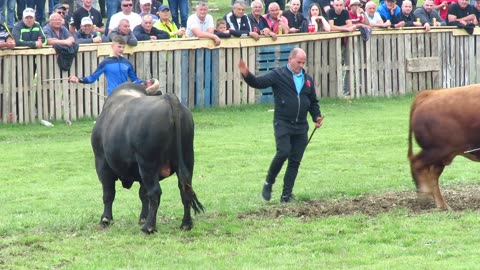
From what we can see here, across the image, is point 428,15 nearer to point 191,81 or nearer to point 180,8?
point 180,8

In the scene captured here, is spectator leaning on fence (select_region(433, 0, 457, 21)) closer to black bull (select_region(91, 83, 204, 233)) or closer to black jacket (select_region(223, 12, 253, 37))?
black jacket (select_region(223, 12, 253, 37))

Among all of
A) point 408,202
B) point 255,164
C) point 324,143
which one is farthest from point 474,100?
point 324,143

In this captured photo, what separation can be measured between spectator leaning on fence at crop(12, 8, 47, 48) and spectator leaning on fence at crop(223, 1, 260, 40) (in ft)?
13.9

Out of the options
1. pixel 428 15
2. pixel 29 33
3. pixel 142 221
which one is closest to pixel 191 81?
pixel 29 33

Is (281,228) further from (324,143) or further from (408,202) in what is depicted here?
(324,143)

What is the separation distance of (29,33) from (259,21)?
5.23 m

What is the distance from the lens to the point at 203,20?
932 inches

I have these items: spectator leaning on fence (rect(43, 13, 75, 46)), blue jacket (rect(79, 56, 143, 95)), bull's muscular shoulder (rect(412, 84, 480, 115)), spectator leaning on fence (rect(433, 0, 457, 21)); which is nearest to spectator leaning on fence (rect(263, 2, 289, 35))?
spectator leaning on fence (rect(43, 13, 75, 46))

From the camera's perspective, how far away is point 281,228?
12.6 meters

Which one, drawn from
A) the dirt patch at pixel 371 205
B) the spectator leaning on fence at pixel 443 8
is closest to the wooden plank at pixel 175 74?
the spectator leaning on fence at pixel 443 8

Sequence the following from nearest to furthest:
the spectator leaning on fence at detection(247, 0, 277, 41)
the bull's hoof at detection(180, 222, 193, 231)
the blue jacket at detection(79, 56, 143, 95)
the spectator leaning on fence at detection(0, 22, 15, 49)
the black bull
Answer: the black bull
the bull's hoof at detection(180, 222, 193, 231)
the blue jacket at detection(79, 56, 143, 95)
the spectator leaning on fence at detection(0, 22, 15, 49)
the spectator leaning on fence at detection(247, 0, 277, 41)

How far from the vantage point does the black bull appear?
1236 cm

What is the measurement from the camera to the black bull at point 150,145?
12359 millimetres

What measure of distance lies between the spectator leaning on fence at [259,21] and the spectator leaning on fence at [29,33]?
4716 mm
